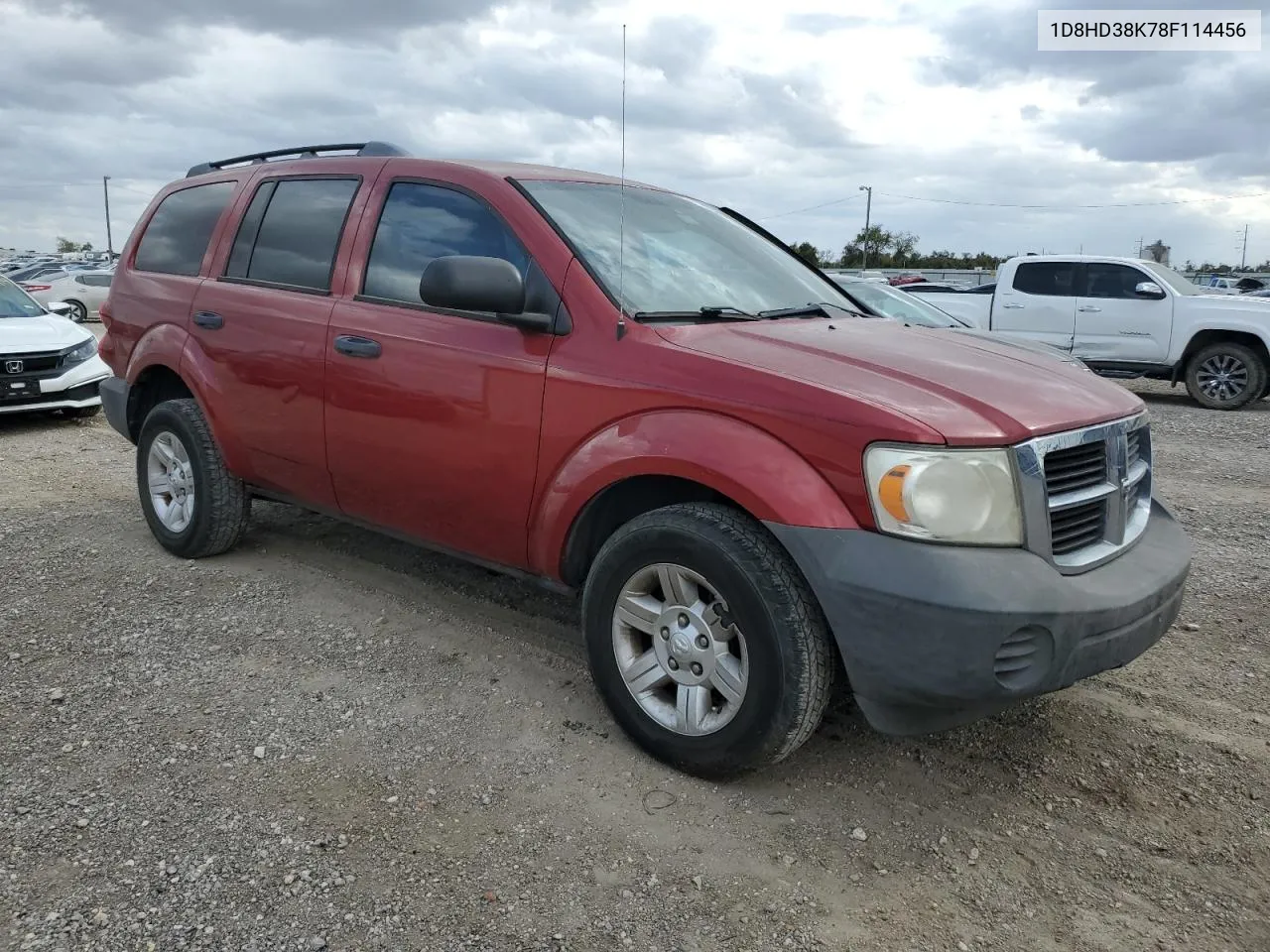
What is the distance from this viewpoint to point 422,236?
12.4 ft

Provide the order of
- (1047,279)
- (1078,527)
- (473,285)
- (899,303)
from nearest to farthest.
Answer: (1078,527) < (473,285) < (899,303) < (1047,279)

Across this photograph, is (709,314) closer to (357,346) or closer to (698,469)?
(698,469)

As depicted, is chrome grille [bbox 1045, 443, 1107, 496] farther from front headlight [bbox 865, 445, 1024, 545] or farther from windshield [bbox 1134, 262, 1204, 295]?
windshield [bbox 1134, 262, 1204, 295]

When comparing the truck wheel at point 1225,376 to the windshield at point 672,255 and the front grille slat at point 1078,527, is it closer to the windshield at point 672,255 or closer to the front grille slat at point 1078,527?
→ the windshield at point 672,255

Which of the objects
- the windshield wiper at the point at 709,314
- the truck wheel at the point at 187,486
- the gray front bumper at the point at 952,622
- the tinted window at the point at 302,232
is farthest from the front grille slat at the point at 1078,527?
the truck wheel at the point at 187,486

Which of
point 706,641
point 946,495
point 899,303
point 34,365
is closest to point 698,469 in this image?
point 706,641

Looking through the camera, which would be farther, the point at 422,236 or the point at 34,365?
the point at 34,365

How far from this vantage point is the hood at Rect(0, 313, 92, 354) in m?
8.74

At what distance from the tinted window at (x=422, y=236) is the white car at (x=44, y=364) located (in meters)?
6.06

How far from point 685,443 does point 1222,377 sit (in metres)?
11.2

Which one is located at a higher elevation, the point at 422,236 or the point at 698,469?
the point at 422,236

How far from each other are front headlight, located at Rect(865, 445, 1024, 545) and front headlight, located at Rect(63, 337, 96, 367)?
8.76 m

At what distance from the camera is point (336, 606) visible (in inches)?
172

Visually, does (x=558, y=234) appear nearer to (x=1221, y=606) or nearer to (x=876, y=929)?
(x=876, y=929)
